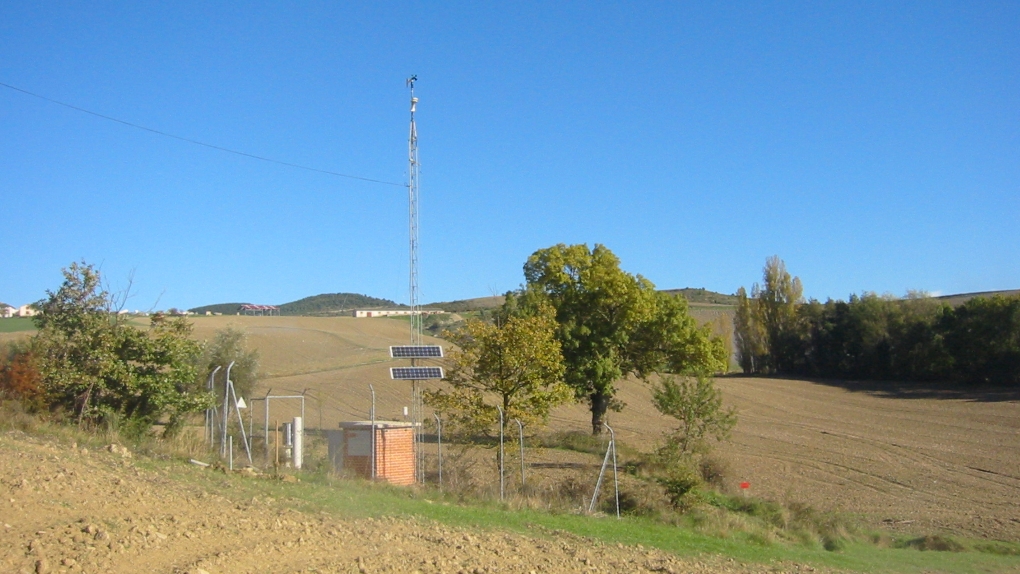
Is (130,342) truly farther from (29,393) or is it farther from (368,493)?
(368,493)

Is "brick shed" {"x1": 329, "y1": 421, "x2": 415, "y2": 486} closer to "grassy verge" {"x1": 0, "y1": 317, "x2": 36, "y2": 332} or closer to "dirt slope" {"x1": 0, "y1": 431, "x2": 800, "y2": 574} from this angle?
"dirt slope" {"x1": 0, "y1": 431, "x2": 800, "y2": 574}

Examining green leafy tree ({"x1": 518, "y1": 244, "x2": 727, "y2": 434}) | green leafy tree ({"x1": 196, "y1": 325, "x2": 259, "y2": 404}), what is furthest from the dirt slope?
green leafy tree ({"x1": 518, "y1": 244, "x2": 727, "y2": 434})

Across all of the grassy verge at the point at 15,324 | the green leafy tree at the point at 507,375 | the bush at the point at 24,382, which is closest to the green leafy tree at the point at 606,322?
the green leafy tree at the point at 507,375

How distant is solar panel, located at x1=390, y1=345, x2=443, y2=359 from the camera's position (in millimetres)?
24953

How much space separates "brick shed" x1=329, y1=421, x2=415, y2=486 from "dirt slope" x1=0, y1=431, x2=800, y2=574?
23.4ft

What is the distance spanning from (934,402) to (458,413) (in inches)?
1830

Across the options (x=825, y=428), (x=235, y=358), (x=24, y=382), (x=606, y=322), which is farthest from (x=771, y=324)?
(x=24, y=382)

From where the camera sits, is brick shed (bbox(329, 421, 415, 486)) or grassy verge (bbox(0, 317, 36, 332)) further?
grassy verge (bbox(0, 317, 36, 332))

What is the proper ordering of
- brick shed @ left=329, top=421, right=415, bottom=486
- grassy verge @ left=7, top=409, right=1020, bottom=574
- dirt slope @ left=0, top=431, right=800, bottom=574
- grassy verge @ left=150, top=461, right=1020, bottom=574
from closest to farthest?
dirt slope @ left=0, top=431, right=800, bottom=574, grassy verge @ left=150, top=461, right=1020, bottom=574, grassy verge @ left=7, top=409, right=1020, bottom=574, brick shed @ left=329, top=421, right=415, bottom=486

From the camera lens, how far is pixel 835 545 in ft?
62.8

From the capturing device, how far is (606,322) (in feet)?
116

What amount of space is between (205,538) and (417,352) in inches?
613

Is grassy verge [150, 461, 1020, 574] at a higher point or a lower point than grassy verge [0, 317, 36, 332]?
lower

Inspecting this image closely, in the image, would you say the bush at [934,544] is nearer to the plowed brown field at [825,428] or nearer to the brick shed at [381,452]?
the plowed brown field at [825,428]
